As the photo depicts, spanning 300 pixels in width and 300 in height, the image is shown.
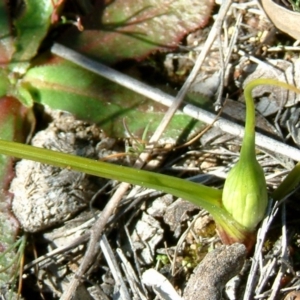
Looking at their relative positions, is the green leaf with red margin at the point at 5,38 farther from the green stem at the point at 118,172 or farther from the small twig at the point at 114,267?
the green stem at the point at 118,172

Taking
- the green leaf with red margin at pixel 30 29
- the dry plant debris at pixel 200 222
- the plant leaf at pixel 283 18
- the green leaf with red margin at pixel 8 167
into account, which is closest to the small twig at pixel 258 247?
the dry plant debris at pixel 200 222

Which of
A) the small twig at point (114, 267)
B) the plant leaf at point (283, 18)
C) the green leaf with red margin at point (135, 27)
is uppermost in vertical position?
the plant leaf at point (283, 18)

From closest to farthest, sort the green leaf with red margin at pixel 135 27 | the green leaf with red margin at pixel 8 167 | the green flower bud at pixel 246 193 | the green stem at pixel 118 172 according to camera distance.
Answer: the green stem at pixel 118 172, the green flower bud at pixel 246 193, the green leaf with red margin at pixel 8 167, the green leaf with red margin at pixel 135 27

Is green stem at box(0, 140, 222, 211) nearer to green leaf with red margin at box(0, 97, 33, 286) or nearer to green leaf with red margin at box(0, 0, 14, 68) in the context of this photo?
green leaf with red margin at box(0, 97, 33, 286)

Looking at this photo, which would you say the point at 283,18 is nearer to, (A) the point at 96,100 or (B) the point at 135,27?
(B) the point at 135,27

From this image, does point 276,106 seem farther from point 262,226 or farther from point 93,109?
point 93,109

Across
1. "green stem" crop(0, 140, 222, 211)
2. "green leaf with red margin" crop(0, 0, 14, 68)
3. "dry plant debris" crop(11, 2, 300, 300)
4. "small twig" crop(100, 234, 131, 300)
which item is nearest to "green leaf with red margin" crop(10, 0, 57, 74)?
"green leaf with red margin" crop(0, 0, 14, 68)

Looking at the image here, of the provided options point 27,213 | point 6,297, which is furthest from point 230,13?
point 6,297
